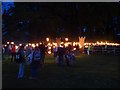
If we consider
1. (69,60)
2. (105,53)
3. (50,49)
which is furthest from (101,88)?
(105,53)

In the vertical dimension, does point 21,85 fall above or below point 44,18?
below

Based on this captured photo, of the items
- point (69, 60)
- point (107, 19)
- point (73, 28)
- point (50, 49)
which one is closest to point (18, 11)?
point (73, 28)

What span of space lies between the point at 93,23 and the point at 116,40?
4.45 metres

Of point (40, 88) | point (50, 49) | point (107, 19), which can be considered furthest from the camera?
point (107, 19)

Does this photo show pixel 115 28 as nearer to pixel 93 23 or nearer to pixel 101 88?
pixel 93 23

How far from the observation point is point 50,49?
36500 mm

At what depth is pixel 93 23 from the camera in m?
62.8

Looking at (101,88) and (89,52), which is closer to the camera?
(101,88)

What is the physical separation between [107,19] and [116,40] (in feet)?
12.7

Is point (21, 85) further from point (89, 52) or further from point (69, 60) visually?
point (89, 52)

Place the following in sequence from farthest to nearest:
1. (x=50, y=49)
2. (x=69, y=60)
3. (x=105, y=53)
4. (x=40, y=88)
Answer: (x=105, y=53) → (x=50, y=49) → (x=69, y=60) → (x=40, y=88)

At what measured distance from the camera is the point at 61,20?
6141 cm

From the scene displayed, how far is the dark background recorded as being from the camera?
60.3m

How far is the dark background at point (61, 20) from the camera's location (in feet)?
198
